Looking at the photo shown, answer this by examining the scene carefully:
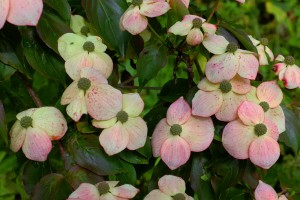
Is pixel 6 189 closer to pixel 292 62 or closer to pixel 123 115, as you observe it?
A: pixel 123 115

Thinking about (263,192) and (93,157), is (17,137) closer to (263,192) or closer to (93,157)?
(93,157)

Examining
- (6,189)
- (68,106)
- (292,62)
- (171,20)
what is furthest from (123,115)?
(6,189)

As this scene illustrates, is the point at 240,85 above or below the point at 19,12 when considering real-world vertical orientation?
below

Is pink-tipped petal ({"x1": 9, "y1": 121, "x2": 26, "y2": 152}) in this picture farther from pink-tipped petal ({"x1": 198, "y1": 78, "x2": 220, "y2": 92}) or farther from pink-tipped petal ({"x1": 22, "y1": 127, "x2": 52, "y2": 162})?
pink-tipped petal ({"x1": 198, "y1": 78, "x2": 220, "y2": 92})

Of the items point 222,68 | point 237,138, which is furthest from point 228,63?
point 237,138

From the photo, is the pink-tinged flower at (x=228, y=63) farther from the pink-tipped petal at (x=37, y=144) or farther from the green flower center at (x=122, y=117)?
the pink-tipped petal at (x=37, y=144)

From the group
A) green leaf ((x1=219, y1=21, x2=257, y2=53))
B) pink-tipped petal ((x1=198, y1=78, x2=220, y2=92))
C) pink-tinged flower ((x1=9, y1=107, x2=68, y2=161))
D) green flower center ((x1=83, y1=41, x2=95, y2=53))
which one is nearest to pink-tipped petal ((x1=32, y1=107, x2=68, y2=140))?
pink-tinged flower ((x1=9, y1=107, x2=68, y2=161))
